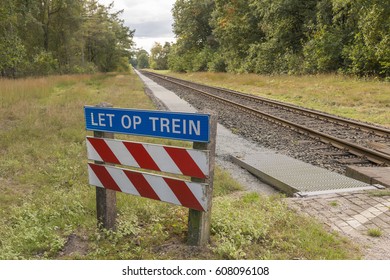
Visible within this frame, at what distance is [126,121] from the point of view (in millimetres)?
3217

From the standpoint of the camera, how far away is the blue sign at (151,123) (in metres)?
2.87

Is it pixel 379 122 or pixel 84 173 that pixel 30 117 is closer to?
pixel 84 173

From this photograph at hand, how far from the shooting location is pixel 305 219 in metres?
4.01

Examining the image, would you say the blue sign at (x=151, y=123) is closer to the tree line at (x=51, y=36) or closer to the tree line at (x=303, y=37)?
the tree line at (x=51, y=36)

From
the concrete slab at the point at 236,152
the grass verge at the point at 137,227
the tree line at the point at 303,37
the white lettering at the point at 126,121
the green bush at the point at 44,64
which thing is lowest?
the concrete slab at the point at 236,152

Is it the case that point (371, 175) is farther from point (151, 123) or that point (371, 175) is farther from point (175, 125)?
point (151, 123)

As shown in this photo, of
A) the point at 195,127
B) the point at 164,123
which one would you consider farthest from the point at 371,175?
the point at 164,123

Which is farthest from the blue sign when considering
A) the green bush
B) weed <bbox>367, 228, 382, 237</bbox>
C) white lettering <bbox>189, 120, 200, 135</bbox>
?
the green bush

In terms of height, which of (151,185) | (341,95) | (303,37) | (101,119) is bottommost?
(151,185)

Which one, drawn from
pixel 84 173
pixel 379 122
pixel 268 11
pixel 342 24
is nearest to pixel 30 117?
pixel 84 173

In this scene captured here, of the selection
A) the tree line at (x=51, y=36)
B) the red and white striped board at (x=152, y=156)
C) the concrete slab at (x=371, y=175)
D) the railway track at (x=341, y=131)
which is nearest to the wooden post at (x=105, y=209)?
the red and white striped board at (x=152, y=156)

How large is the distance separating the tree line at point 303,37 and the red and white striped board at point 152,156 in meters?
19.0

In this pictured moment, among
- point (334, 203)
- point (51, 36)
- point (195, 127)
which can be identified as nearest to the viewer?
point (195, 127)

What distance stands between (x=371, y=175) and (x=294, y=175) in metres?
1.25
